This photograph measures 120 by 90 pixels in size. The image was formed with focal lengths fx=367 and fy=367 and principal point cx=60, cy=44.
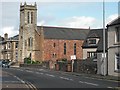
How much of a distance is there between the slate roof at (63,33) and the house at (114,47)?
6407 cm

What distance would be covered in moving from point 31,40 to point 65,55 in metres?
11.5

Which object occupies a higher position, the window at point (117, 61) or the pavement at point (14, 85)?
the window at point (117, 61)

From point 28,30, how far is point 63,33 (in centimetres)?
1167

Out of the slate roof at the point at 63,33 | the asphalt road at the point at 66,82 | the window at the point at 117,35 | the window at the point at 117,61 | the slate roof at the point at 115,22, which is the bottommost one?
the asphalt road at the point at 66,82

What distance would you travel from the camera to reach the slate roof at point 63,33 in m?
107

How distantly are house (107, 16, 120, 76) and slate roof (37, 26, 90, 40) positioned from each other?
6407 centimetres

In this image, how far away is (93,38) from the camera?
241ft

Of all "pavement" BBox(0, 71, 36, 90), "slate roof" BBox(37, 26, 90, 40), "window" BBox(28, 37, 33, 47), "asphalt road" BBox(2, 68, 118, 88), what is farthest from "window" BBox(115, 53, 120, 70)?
"window" BBox(28, 37, 33, 47)

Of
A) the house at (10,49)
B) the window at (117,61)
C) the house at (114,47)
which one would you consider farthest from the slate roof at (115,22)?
the house at (10,49)

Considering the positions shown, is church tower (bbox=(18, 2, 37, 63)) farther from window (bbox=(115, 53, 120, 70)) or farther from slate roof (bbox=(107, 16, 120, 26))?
window (bbox=(115, 53, 120, 70))

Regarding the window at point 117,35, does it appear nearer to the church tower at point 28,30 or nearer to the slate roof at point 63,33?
the slate roof at point 63,33

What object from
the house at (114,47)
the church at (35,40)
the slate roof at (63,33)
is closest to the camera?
the house at (114,47)

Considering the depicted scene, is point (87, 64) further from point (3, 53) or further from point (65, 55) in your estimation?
point (3, 53)

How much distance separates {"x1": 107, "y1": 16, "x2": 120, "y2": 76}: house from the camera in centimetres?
3984
